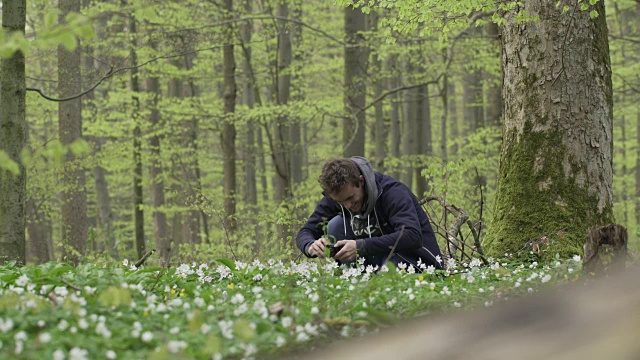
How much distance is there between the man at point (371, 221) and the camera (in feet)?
16.0

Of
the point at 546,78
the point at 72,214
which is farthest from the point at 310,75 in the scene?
the point at 546,78

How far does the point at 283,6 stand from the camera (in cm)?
1602

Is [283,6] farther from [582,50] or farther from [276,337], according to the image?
[276,337]

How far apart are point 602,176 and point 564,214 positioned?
508 mm

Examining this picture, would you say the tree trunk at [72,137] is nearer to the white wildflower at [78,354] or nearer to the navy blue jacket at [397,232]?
the navy blue jacket at [397,232]

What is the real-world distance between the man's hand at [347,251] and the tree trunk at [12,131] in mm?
3057

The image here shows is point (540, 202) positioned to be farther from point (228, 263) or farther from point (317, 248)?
point (228, 263)

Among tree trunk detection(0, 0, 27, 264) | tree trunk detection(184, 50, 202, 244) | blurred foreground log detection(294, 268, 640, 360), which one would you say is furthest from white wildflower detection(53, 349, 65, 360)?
tree trunk detection(184, 50, 202, 244)

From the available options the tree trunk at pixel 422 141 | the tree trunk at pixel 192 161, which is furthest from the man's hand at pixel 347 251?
the tree trunk at pixel 192 161

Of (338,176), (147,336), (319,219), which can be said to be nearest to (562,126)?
(338,176)

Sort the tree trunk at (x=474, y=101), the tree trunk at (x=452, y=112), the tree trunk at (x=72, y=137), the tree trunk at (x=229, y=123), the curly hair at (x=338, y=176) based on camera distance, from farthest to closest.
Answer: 1. the tree trunk at (x=452, y=112)
2. the tree trunk at (x=474, y=101)
3. the tree trunk at (x=229, y=123)
4. the tree trunk at (x=72, y=137)
5. the curly hair at (x=338, y=176)

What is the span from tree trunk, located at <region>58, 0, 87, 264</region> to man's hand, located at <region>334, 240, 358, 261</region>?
26.2 ft

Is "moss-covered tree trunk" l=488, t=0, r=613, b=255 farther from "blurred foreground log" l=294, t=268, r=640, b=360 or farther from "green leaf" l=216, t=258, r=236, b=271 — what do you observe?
"blurred foreground log" l=294, t=268, r=640, b=360

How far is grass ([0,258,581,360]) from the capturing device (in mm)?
2402
